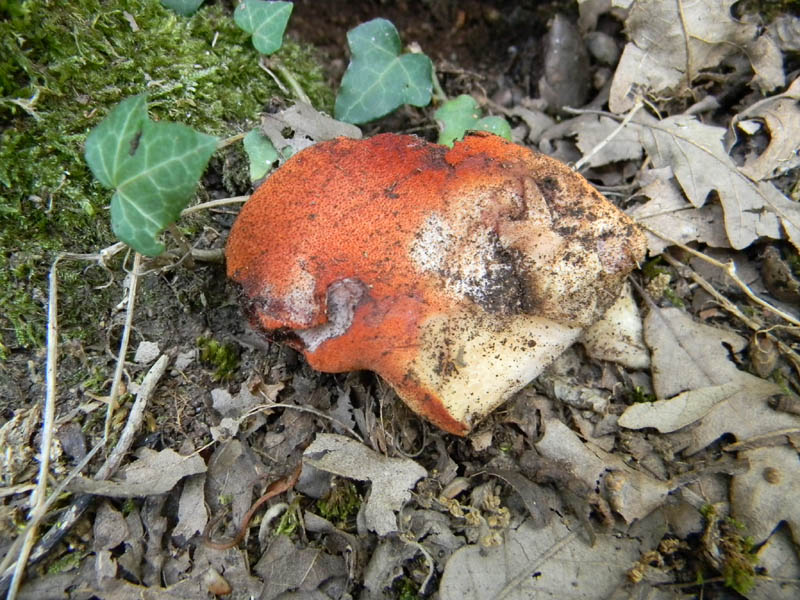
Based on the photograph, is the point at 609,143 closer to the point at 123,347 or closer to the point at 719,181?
the point at 719,181

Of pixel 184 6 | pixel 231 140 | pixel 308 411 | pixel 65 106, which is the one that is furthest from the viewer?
pixel 184 6

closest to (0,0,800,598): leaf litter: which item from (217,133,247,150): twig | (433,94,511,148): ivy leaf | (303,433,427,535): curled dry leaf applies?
(303,433,427,535): curled dry leaf

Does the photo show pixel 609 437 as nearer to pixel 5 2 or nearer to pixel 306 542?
pixel 306 542

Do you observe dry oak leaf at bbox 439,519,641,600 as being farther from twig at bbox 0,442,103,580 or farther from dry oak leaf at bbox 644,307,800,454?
twig at bbox 0,442,103,580

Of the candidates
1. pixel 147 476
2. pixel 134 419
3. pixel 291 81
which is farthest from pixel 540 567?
pixel 291 81

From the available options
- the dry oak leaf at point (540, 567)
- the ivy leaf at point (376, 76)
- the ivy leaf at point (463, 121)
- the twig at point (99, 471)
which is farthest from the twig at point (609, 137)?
the twig at point (99, 471)

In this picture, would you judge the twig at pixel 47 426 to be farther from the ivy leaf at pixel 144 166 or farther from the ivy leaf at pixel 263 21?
the ivy leaf at pixel 263 21
